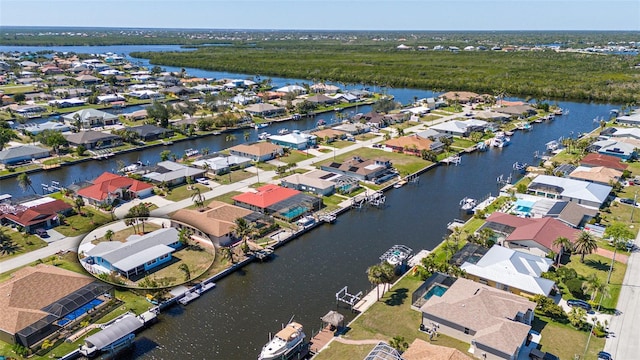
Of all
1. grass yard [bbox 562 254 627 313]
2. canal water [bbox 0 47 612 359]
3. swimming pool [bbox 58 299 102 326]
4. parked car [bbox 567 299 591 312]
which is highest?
swimming pool [bbox 58 299 102 326]

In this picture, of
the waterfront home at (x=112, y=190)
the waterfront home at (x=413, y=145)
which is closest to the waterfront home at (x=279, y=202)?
the waterfront home at (x=112, y=190)

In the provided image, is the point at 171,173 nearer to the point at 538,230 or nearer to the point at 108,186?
the point at 108,186

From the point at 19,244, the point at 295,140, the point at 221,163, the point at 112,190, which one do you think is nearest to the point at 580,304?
the point at 221,163

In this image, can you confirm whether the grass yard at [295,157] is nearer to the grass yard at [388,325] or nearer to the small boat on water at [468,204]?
the small boat on water at [468,204]

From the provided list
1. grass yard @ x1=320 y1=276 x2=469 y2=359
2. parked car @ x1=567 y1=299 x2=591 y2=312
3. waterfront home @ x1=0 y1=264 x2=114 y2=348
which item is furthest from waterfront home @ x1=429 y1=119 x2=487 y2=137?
waterfront home @ x1=0 y1=264 x2=114 y2=348

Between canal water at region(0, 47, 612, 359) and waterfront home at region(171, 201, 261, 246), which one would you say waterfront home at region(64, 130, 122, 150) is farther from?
waterfront home at region(171, 201, 261, 246)
